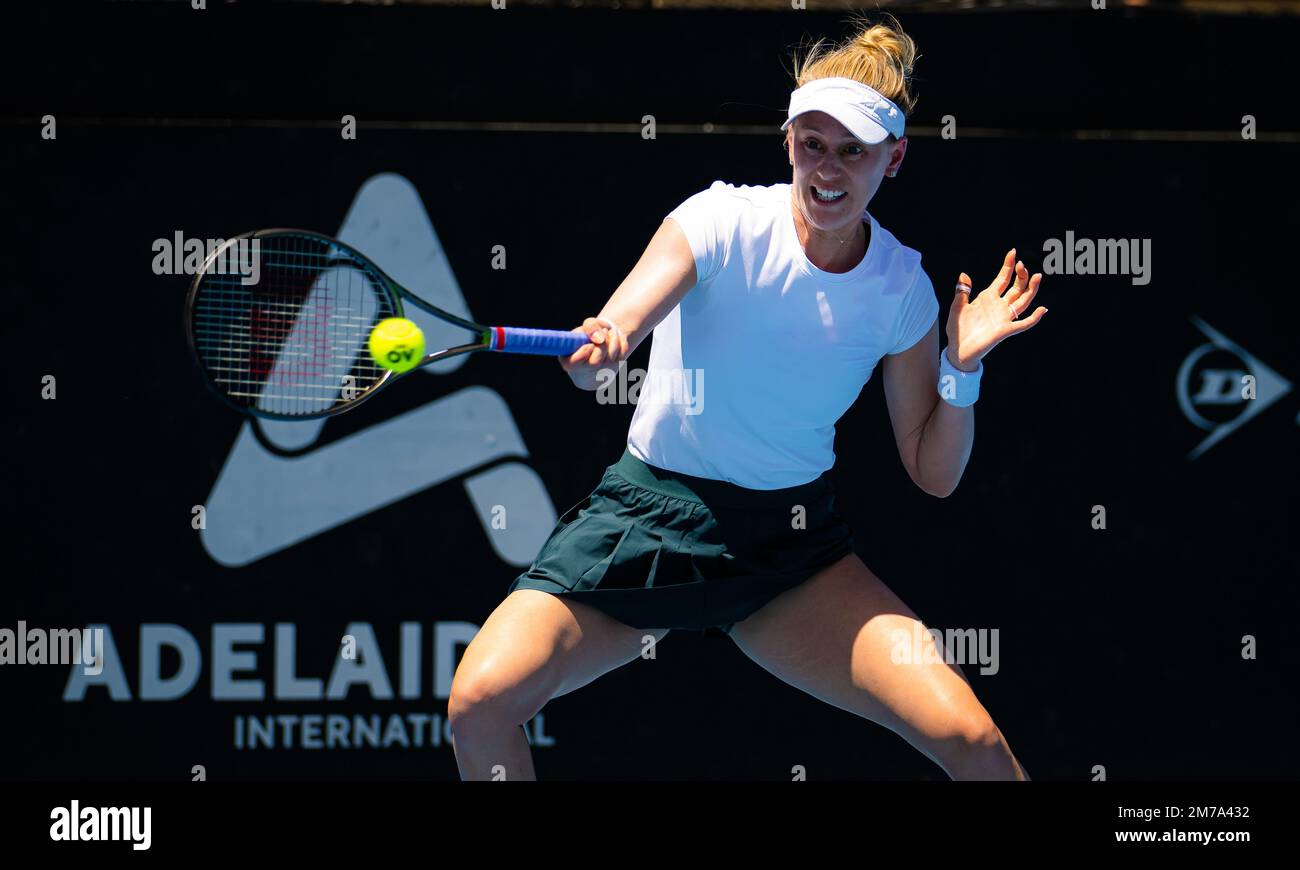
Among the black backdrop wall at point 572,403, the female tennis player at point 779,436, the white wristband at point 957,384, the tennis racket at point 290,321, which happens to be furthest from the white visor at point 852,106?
the black backdrop wall at point 572,403

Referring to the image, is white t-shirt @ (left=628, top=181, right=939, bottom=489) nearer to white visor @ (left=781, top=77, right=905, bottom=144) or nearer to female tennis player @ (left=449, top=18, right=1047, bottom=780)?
female tennis player @ (left=449, top=18, right=1047, bottom=780)

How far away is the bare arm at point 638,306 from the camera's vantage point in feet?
8.61

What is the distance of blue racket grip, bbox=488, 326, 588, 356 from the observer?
2.63 metres

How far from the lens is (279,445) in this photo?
167 inches

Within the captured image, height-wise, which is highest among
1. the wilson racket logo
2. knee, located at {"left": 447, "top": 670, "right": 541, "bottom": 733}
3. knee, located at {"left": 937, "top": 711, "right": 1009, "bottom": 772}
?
the wilson racket logo

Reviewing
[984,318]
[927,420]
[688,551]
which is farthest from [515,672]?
[984,318]

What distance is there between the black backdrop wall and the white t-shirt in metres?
1.32

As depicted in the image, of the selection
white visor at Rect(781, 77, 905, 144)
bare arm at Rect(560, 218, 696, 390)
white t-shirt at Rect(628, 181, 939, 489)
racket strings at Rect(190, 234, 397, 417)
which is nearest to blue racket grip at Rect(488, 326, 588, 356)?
bare arm at Rect(560, 218, 696, 390)

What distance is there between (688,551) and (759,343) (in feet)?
1.24

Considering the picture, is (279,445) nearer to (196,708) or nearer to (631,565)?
(196,708)
